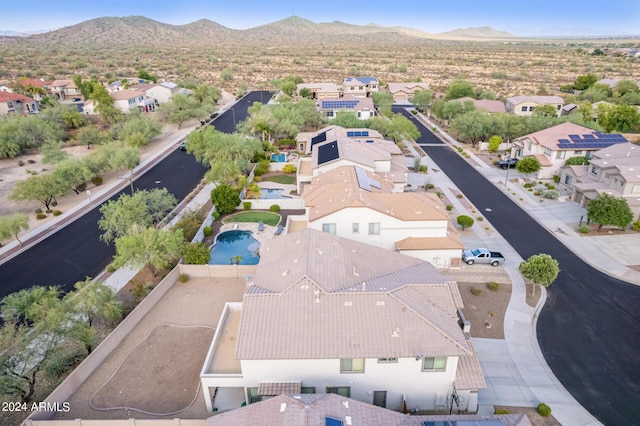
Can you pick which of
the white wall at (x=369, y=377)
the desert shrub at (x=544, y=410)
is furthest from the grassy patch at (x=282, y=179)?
the desert shrub at (x=544, y=410)

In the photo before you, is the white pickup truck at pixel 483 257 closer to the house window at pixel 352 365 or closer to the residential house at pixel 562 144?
the house window at pixel 352 365

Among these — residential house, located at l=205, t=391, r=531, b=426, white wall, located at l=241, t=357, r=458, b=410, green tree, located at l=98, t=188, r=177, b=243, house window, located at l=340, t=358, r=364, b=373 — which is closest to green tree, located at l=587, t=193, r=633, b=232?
white wall, located at l=241, t=357, r=458, b=410

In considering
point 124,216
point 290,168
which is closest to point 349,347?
point 124,216

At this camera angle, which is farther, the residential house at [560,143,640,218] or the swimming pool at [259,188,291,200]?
the swimming pool at [259,188,291,200]

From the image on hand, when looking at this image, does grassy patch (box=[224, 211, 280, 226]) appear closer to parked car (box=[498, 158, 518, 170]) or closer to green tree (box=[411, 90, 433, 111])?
parked car (box=[498, 158, 518, 170])

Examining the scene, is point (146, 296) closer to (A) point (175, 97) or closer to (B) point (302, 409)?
(B) point (302, 409)

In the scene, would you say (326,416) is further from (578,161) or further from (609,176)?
Answer: (578,161)
